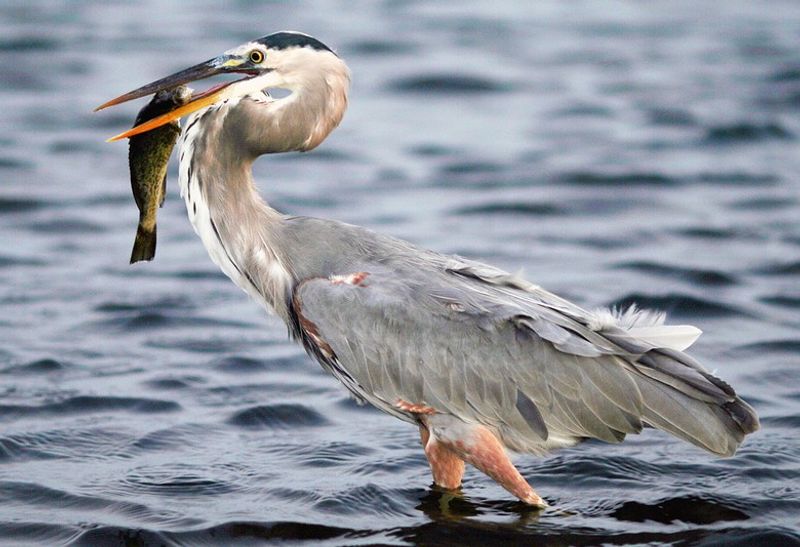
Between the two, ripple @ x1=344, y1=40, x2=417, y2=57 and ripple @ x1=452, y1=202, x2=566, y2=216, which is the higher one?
ripple @ x1=344, y1=40, x2=417, y2=57

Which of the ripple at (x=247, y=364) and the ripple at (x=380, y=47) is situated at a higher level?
the ripple at (x=380, y=47)

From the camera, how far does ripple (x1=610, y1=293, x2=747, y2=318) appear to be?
10.2 m

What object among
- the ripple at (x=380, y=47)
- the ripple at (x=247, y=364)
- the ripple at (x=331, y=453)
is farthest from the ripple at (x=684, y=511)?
the ripple at (x=380, y=47)

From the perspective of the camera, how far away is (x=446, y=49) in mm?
18438

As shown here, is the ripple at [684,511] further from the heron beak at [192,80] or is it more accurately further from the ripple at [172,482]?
the heron beak at [192,80]

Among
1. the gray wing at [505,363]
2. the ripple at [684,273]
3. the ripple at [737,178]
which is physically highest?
the gray wing at [505,363]

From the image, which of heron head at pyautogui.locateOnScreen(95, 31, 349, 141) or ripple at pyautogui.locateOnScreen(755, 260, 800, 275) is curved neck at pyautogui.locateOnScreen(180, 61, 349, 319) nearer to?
heron head at pyautogui.locateOnScreen(95, 31, 349, 141)

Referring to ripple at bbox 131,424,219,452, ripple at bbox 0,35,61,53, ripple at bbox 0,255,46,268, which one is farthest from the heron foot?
ripple at bbox 0,35,61,53

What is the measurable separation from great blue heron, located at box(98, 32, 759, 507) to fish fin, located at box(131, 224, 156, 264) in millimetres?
350

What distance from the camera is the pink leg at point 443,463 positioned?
6.79 metres

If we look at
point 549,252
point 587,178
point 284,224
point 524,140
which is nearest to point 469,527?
point 284,224

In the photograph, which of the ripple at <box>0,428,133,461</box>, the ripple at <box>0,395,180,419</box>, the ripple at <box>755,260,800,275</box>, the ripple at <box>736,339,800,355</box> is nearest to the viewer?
the ripple at <box>0,428,133,461</box>

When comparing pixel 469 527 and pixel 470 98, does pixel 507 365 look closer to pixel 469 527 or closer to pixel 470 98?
pixel 469 527

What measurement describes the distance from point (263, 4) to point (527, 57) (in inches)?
168
